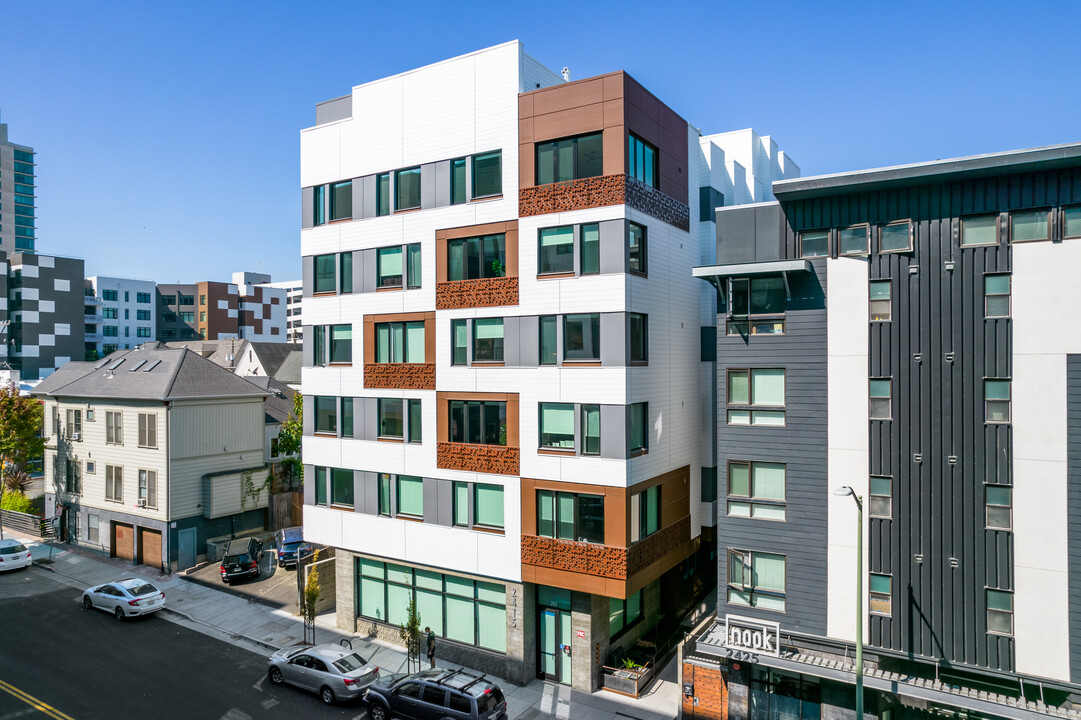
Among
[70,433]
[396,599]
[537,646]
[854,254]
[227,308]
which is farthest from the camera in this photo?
[227,308]

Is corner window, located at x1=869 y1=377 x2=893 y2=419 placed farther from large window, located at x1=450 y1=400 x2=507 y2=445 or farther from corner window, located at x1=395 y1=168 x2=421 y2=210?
corner window, located at x1=395 y1=168 x2=421 y2=210

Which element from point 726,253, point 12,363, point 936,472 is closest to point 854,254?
point 726,253

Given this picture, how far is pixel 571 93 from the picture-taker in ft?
70.6

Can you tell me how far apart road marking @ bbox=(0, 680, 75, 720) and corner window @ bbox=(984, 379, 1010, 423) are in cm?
2809

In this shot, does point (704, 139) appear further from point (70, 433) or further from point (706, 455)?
point (70, 433)

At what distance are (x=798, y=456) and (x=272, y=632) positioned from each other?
2193 centimetres

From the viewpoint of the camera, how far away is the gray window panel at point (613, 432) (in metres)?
20.5

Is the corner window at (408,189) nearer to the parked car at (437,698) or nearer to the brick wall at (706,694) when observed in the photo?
the parked car at (437,698)

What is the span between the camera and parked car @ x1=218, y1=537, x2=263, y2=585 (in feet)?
106

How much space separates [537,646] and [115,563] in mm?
26772

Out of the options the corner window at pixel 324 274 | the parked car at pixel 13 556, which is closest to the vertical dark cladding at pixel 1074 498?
the corner window at pixel 324 274

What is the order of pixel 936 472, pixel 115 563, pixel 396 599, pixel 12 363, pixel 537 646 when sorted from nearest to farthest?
pixel 936 472 → pixel 537 646 → pixel 396 599 → pixel 115 563 → pixel 12 363

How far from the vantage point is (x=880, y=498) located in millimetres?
18250

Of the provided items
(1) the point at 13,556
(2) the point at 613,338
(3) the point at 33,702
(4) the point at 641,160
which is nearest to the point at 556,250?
(2) the point at 613,338
